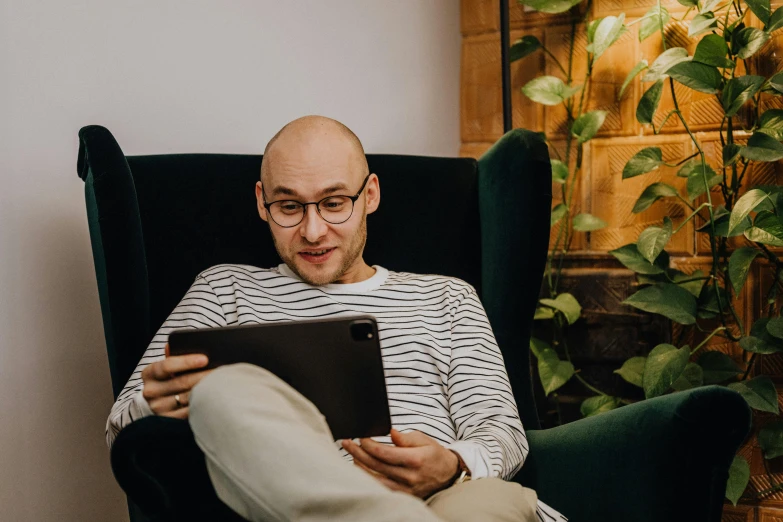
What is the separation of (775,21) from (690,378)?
0.90 meters

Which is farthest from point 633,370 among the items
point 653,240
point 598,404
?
point 653,240

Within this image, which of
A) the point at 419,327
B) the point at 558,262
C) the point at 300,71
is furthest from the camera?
the point at 558,262

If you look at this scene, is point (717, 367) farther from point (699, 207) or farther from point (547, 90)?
point (547, 90)

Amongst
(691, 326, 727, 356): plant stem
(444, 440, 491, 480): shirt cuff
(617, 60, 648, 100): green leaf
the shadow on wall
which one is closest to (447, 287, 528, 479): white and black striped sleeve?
(444, 440, 491, 480): shirt cuff

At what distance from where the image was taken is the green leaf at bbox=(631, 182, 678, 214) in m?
2.08

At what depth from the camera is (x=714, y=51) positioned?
192 cm

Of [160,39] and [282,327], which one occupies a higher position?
[160,39]

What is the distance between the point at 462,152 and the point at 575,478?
4.76ft

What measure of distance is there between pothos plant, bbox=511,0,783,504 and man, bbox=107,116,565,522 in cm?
83

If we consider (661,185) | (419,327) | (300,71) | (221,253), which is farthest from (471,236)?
(661,185)

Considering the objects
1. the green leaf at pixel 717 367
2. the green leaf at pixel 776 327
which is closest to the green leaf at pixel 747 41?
the green leaf at pixel 776 327

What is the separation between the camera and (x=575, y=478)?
121cm

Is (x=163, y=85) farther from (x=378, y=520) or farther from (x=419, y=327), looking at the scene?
(x=378, y=520)

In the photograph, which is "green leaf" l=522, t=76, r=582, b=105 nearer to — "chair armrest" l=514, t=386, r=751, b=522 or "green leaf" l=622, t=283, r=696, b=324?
"green leaf" l=622, t=283, r=696, b=324
